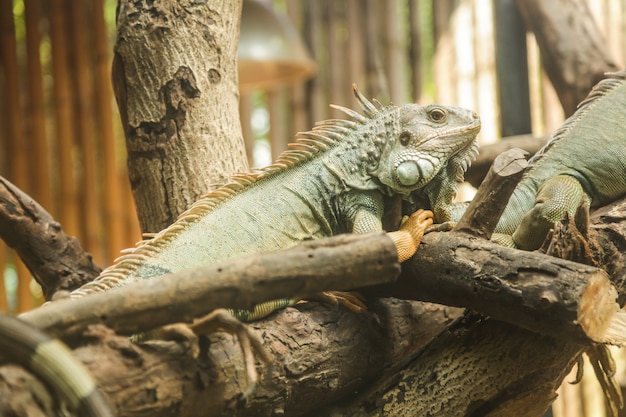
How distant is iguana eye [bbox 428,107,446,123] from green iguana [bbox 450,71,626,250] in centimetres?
57

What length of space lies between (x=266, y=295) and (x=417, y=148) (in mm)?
1381

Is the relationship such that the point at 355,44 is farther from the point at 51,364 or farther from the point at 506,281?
the point at 51,364

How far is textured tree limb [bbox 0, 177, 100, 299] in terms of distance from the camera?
3.35 m

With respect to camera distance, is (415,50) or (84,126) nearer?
(84,126)

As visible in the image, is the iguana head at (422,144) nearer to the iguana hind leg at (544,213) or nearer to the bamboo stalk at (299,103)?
the iguana hind leg at (544,213)

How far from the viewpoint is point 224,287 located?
78.0 inches

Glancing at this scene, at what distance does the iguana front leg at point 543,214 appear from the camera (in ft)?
11.1

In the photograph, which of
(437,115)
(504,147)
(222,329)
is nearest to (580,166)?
(504,147)

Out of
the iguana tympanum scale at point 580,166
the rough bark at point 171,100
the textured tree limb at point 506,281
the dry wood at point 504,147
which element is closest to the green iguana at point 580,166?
the iguana tympanum scale at point 580,166

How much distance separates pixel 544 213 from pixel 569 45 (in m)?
2.28

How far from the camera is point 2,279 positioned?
→ 22.2ft

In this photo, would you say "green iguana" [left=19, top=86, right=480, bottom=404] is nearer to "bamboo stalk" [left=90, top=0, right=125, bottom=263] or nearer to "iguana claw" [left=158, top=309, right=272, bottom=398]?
"iguana claw" [left=158, top=309, right=272, bottom=398]

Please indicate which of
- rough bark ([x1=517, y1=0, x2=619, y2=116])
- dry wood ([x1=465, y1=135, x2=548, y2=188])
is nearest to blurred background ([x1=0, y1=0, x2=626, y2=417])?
rough bark ([x1=517, y1=0, x2=619, y2=116])

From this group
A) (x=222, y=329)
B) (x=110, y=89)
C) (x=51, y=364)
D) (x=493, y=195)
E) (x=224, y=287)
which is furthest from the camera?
(x=110, y=89)
